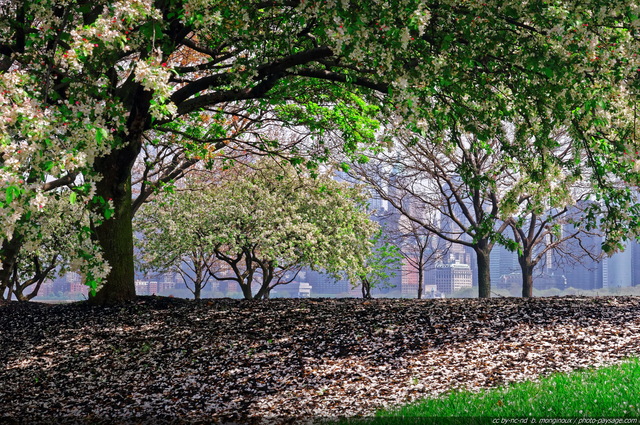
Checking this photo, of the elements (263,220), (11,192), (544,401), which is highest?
(263,220)

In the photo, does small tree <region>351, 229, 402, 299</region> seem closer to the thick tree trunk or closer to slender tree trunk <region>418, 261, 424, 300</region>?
slender tree trunk <region>418, 261, 424, 300</region>

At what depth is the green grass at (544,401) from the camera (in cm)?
632

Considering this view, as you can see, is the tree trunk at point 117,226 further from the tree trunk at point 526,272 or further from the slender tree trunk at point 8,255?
the tree trunk at point 526,272

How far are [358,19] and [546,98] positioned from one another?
3917mm

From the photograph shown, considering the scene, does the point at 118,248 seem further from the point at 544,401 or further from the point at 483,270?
the point at 483,270

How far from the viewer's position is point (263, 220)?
1925 centimetres

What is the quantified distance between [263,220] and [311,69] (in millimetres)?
8412

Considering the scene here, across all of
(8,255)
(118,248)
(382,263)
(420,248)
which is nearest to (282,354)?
(118,248)

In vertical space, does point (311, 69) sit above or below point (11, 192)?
above

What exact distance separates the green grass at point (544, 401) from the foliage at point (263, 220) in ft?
40.0

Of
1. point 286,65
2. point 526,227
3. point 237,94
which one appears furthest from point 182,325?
point 526,227

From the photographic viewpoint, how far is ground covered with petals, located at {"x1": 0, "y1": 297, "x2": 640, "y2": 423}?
315 inches

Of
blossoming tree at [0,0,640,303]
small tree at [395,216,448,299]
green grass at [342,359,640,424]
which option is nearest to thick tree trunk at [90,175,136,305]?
blossoming tree at [0,0,640,303]

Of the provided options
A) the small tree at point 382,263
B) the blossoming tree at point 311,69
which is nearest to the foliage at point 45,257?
the blossoming tree at point 311,69
